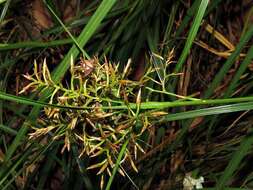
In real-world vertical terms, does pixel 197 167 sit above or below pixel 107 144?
below

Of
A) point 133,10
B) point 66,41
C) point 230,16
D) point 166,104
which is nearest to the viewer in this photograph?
point 166,104

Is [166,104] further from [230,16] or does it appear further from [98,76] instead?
[230,16]

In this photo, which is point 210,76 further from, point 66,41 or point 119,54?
point 66,41

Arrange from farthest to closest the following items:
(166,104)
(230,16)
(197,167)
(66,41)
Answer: (230,16)
(197,167)
(66,41)
(166,104)

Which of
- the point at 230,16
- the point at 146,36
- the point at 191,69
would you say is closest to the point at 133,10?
the point at 146,36

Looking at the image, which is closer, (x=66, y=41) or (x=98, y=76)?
(x=98, y=76)

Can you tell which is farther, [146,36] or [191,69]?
[191,69]

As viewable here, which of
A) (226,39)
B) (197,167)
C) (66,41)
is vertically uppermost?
(66,41)

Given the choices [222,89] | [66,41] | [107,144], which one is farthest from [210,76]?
[107,144]

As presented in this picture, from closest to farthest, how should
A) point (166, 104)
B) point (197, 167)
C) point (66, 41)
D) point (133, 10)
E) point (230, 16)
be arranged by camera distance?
point (166, 104)
point (66, 41)
point (133, 10)
point (197, 167)
point (230, 16)
